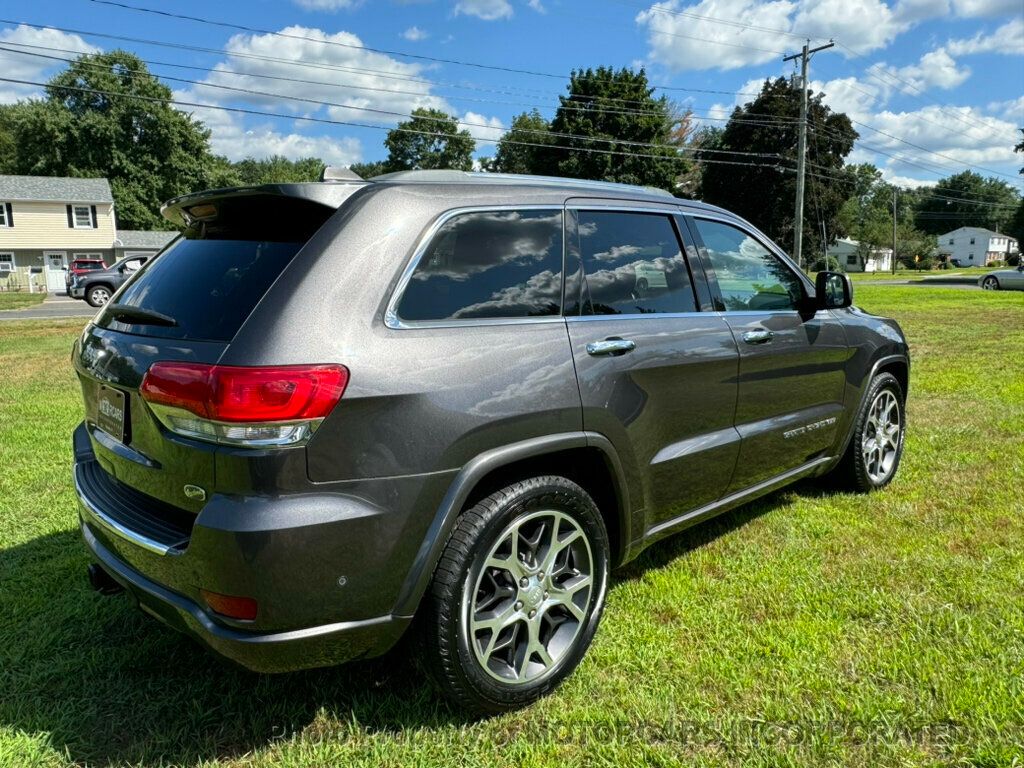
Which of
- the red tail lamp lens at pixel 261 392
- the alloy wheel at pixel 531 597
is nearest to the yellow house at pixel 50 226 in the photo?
the red tail lamp lens at pixel 261 392

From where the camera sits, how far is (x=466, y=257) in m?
2.46

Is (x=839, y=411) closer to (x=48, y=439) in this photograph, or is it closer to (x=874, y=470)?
(x=874, y=470)

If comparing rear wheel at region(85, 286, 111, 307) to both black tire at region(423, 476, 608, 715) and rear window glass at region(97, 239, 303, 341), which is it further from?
black tire at region(423, 476, 608, 715)

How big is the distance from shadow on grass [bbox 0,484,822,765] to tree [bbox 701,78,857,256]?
51427mm

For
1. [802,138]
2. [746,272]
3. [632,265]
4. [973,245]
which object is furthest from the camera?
[973,245]

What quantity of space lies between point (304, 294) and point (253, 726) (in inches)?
59.2

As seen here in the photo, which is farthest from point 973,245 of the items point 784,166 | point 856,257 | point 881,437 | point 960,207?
point 881,437

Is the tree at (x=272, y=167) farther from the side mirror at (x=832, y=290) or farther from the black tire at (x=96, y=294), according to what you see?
the side mirror at (x=832, y=290)

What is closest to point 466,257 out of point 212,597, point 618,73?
point 212,597

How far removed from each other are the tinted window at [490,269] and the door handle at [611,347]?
19 centimetres

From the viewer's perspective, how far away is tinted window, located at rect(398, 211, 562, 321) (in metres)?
2.32

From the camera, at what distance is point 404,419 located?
2.10 metres

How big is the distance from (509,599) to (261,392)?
3.66ft

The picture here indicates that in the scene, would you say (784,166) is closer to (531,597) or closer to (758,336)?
(758,336)
